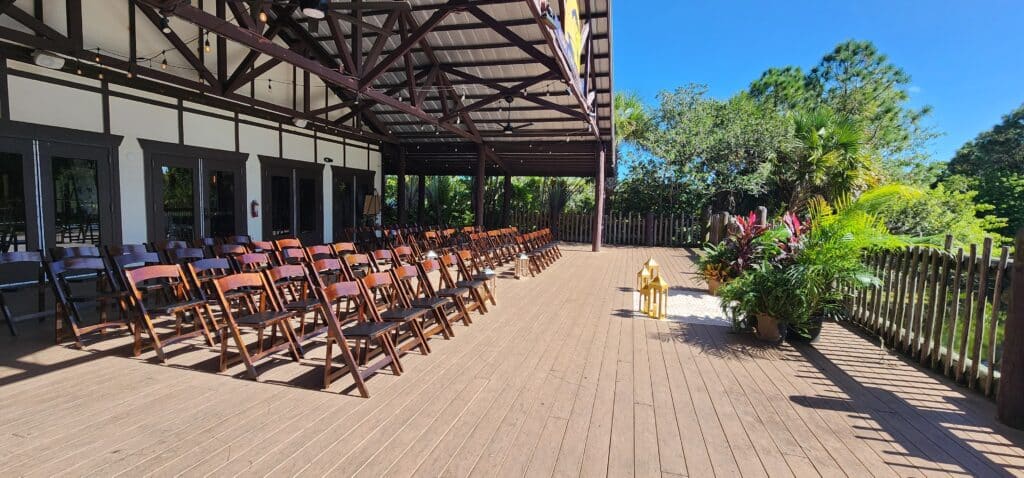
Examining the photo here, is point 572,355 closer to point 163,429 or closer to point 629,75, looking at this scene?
point 163,429

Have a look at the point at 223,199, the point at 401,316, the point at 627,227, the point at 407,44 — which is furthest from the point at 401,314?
the point at 627,227

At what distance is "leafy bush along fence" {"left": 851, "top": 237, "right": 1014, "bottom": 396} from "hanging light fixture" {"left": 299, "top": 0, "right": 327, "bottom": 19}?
5.78 metres

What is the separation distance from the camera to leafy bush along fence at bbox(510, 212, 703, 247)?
15055mm

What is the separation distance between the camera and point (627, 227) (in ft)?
51.2

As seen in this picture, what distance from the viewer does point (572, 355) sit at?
12.9 feet

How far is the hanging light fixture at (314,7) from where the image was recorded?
4.70m

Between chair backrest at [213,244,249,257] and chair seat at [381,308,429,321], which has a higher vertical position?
chair backrest at [213,244,249,257]

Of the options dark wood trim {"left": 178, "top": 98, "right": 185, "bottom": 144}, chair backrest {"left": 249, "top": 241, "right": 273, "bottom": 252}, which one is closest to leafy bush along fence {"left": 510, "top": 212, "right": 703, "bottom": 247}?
dark wood trim {"left": 178, "top": 98, "right": 185, "bottom": 144}

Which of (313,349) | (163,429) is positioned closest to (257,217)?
(313,349)

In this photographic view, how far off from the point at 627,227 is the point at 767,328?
11.4 m

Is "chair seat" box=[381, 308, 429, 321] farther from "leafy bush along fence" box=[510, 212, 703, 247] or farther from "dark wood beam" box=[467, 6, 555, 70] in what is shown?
"leafy bush along fence" box=[510, 212, 703, 247]

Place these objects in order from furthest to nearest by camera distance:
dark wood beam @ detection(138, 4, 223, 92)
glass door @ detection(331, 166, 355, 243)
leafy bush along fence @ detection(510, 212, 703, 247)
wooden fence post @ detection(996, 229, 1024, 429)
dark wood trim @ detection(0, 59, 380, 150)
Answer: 1. leafy bush along fence @ detection(510, 212, 703, 247)
2. glass door @ detection(331, 166, 355, 243)
3. dark wood beam @ detection(138, 4, 223, 92)
4. dark wood trim @ detection(0, 59, 380, 150)
5. wooden fence post @ detection(996, 229, 1024, 429)

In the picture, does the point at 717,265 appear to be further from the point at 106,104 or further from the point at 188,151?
the point at 106,104

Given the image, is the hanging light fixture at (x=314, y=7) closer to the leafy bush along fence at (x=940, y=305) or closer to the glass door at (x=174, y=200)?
the glass door at (x=174, y=200)
